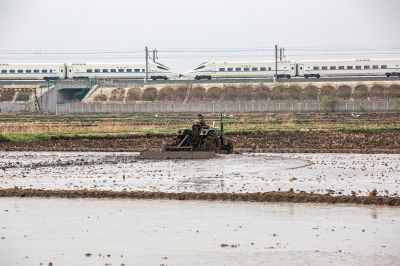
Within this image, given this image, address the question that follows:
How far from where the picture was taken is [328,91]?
497 feet

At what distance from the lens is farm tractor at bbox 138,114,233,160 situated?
145 feet

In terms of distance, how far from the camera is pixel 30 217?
22781 mm

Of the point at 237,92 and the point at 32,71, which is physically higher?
the point at 32,71

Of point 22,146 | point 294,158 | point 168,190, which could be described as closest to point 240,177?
point 168,190

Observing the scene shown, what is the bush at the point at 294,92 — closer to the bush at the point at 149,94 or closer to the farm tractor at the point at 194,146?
the bush at the point at 149,94

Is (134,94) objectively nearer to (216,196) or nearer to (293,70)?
(293,70)

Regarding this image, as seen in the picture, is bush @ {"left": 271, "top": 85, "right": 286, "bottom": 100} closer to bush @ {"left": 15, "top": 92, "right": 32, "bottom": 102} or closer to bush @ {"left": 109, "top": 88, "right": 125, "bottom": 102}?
bush @ {"left": 109, "top": 88, "right": 125, "bottom": 102}

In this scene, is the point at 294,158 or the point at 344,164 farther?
the point at 294,158

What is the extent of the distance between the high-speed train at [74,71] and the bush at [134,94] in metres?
9.08

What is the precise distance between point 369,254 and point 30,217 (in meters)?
9.09

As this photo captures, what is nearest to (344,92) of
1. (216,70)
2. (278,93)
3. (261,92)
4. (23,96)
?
(278,93)

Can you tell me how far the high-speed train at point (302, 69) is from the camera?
159 meters

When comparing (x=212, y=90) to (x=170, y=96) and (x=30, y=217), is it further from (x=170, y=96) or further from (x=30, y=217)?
(x=30, y=217)

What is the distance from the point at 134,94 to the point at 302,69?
29442 millimetres
